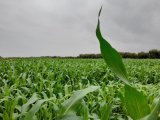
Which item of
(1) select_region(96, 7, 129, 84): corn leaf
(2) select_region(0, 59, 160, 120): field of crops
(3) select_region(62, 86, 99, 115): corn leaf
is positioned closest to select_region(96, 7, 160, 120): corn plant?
(1) select_region(96, 7, 129, 84): corn leaf

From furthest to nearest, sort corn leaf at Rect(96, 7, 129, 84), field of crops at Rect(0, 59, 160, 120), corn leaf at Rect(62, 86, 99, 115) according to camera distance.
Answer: field of crops at Rect(0, 59, 160, 120) < corn leaf at Rect(62, 86, 99, 115) < corn leaf at Rect(96, 7, 129, 84)

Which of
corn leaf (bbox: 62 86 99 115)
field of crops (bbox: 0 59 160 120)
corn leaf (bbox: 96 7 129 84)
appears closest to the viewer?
corn leaf (bbox: 96 7 129 84)

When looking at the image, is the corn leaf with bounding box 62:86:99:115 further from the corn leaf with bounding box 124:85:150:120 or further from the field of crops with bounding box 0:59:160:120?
the corn leaf with bounding box 124:85:150:120

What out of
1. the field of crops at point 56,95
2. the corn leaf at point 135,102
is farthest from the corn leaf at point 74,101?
the corn leaf at point 135,102

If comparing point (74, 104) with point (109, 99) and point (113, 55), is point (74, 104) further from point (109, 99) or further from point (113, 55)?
point (109, 99)

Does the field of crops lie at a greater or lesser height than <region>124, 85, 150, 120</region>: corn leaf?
lesser

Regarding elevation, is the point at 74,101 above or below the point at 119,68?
below

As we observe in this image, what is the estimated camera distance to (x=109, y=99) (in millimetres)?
3912

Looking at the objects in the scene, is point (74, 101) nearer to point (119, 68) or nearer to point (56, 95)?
point (119, 68)

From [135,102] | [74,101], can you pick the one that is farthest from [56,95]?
[135,102]

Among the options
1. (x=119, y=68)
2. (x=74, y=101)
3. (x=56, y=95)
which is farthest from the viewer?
(x=56, y=95)

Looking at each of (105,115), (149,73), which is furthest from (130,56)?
(105,115)

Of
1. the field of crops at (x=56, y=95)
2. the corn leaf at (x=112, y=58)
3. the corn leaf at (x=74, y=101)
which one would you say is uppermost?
the corn leaf at (x=112, y=58)

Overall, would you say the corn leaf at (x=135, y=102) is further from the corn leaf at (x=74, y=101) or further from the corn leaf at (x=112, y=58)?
the corn leaf at (x=74, y=101)
